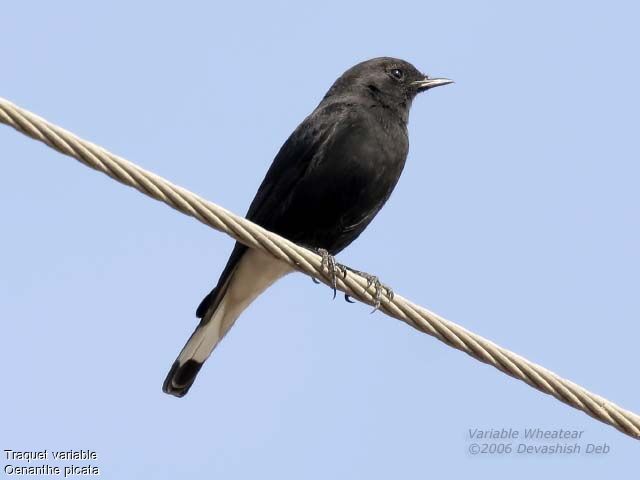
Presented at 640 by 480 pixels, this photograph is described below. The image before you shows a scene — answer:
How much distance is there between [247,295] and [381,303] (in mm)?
2298

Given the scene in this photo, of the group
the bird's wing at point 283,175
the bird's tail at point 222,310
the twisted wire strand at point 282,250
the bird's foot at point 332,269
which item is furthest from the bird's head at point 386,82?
the twisted wire strand at point 282,250

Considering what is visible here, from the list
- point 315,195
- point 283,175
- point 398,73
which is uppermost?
point 398,73

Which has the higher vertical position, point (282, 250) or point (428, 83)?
point (428, 83)

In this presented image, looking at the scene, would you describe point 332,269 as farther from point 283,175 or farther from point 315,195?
point 283,175

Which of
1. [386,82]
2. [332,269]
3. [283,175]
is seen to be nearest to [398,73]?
[386,82]

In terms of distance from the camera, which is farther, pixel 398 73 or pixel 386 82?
Answer: pixel 398 73

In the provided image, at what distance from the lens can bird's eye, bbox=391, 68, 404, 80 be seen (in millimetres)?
7801

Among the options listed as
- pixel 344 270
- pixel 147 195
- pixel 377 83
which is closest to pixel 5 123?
pixel 147 195

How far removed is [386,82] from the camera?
25.0ft

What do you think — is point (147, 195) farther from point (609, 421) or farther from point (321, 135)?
point (321, 135)

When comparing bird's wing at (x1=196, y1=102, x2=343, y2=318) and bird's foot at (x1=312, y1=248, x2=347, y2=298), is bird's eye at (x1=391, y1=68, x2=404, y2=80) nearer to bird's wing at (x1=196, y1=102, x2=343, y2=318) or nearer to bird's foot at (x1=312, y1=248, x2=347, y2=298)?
bird's wing at (x1=196, y1=102, x2=343, y2=318)

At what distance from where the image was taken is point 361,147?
22.2ft

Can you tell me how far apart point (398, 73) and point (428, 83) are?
0.82ft

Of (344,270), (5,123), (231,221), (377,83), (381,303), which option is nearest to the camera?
(5,123)
